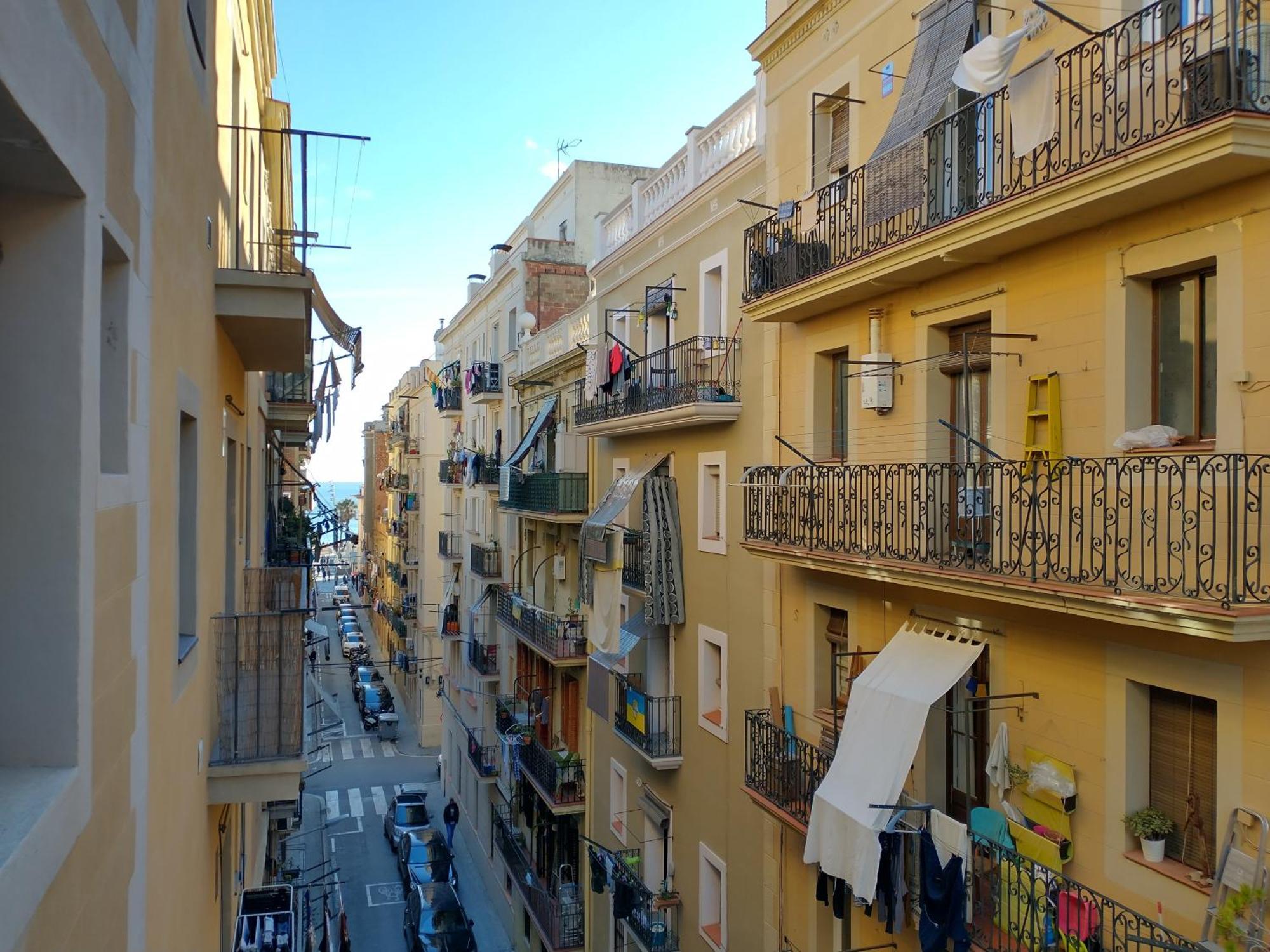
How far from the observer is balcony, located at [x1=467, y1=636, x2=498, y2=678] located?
32.2 meters

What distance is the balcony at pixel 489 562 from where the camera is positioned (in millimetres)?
31875

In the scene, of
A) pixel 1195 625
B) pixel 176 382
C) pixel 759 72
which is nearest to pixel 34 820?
pixel 176 382

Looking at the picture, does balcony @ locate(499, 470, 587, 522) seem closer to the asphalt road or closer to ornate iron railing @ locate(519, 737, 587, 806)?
ornate iron railing @ locate(519, 737, 587, 806)

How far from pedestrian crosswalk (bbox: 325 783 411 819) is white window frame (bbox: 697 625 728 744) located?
24277mm

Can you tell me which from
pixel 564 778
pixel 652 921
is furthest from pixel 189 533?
pixel 564 778

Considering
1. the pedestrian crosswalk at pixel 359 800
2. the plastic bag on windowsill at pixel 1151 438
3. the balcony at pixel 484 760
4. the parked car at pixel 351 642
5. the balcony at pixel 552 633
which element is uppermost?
the plastic bag on windowsill at pixel 1151 438

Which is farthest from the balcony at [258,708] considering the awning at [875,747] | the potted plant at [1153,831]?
the potted plant at [1153,831]

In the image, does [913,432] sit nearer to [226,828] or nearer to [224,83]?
[224,83]

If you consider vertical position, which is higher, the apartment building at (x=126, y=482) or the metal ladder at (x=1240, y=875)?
the apartment building at (x=126, y=482)

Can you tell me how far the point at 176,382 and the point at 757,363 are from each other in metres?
9.50

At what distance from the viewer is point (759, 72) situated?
14.2 m

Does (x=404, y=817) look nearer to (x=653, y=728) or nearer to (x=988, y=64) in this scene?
(x=653, y=728)

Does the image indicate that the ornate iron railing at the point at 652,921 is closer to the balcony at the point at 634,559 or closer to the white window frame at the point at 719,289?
the balcony at the point at 634,559

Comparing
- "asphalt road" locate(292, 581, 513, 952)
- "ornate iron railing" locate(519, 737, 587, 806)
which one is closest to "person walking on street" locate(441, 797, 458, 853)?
"asphalt road" locate(292, 581, 513, 952)
